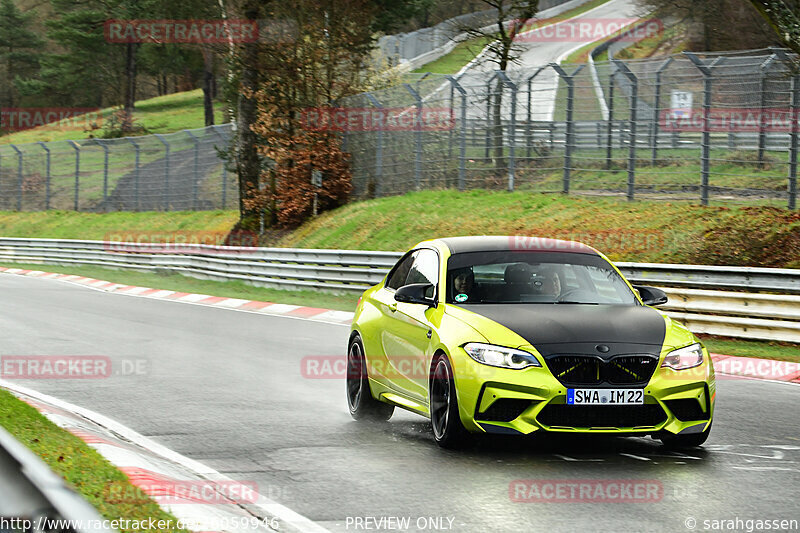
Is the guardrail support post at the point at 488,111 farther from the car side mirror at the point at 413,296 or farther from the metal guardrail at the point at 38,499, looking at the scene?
the metal guardrail at the point at 38,499

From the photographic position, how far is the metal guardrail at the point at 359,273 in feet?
51.5

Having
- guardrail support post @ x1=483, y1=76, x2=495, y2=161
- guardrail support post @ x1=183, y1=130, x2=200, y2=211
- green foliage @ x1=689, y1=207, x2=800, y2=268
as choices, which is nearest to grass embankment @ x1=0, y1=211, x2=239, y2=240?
guardrail support post @ x1=183, y1=130, x2=200, y2=211

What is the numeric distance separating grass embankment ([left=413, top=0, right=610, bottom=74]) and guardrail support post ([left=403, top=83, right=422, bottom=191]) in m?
29.5

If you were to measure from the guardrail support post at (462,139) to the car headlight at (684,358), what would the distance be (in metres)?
20.3

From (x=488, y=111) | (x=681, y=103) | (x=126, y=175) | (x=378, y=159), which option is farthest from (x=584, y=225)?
(x=126, y=175)

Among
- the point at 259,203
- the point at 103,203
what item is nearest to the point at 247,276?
the point at 259,203

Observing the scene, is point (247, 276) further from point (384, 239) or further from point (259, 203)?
point (259, 203)

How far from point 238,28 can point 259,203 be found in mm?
5718

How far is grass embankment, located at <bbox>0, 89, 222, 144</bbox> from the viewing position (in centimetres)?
8131
